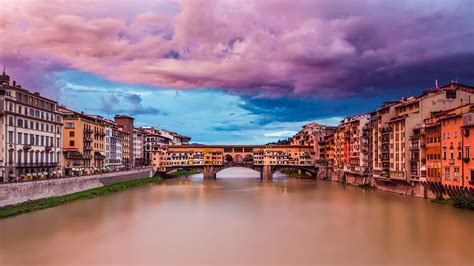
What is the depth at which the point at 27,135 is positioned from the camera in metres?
37.5

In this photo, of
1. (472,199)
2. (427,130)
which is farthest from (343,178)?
(472,199)

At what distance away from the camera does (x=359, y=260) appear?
18406 millimetres

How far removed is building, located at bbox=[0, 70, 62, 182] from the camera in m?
34.3

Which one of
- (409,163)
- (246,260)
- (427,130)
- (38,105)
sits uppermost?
(38,105)

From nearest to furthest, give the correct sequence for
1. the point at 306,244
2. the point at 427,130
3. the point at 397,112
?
the point at 306,244 < the point at 427,130 < the point at 397,112

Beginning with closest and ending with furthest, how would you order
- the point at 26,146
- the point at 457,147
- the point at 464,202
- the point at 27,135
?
the point at 464,202
the point at 457,147
the point at 26,146
the point at 27,135

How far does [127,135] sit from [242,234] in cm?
5622

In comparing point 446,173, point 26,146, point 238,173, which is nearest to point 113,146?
point 26,146

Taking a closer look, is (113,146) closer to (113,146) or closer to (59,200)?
(113,146)

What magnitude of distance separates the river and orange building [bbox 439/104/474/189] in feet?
8.11

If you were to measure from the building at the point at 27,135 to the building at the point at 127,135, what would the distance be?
30.9m

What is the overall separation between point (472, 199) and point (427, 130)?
30.4 ft

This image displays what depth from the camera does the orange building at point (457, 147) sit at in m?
31.2

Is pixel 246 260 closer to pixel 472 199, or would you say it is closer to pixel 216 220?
pixel 216 220
